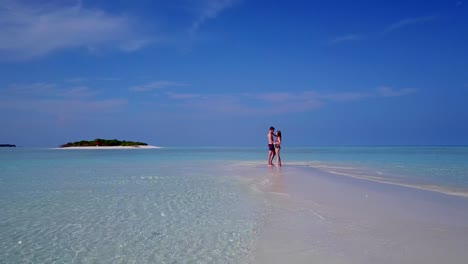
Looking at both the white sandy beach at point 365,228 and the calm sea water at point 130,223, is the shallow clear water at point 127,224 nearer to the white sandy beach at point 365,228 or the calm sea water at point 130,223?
the calm sea water at point 130,223

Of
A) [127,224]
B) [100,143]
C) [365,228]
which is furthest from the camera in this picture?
[100,143]

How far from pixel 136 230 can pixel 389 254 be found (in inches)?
143

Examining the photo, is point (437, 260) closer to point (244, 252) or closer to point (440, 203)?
point (244, 252)

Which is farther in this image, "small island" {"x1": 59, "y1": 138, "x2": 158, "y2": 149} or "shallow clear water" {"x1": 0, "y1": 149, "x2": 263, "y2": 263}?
"small island" {"x1": 59, "y1": 138, "x2": 158, "y2": 149}

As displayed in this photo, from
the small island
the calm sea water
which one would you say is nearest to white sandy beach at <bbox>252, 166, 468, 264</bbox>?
the calm sea water

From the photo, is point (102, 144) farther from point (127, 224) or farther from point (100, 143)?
point (127, 224)

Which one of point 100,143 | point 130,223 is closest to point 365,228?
point 130,223

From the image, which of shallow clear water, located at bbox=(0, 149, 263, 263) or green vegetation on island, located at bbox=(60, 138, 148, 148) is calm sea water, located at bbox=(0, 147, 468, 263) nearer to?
shallow clear water, located at bbox=(0, 149, 263, 263)

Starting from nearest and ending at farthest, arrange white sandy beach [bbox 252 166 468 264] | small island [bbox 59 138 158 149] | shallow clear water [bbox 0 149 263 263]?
white sandy beach [bbox 252 166 468 264] → shallow clear water [bbox 0 149 263 263] → small island [bbox 59 138 158 149]

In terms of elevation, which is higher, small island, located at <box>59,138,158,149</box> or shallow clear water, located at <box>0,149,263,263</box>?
small island, located at <box>59,138,158,149</box>

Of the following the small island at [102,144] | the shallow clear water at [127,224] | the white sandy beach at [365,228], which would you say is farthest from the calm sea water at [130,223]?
the small island at [102,144]

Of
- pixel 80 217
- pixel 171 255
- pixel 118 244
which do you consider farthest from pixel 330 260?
pixel 80 217

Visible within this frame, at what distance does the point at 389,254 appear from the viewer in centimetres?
433

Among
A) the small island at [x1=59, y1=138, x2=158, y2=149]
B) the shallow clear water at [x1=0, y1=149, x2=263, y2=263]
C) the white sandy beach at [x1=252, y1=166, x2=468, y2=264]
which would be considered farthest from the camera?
the small island at [x1=59, y1=138, x2=158, y2=149]
